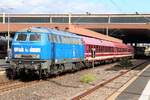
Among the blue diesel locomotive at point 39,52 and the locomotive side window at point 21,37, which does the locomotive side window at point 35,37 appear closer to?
the blue diesel locomotive at point 39,52

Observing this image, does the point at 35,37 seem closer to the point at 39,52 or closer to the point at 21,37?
the point at 21,37

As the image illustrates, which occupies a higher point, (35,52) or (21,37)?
(21,37)

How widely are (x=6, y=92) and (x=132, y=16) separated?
89.4 metres

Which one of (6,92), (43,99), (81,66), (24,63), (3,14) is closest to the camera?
(43,99)

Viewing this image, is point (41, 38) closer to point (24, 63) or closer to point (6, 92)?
point (24, 63)

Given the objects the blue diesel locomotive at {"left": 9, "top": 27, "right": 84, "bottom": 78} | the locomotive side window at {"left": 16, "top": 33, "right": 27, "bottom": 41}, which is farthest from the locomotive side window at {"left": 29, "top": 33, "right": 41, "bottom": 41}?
the locomotive side window at {"left": 16, "top": 33, "right": 27, "bottom": 41}

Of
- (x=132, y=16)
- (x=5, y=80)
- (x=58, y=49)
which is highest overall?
(x=132, y=16)

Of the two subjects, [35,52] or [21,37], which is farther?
[21,37]

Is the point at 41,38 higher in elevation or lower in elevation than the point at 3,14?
lower

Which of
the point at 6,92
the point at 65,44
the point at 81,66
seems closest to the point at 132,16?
the point at 81,66

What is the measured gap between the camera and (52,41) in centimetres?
2555

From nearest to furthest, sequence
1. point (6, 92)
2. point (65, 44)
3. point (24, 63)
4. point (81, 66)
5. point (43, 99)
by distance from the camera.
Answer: point (43, 99) → point (6, 92) → point (24, 63) → point (65, 44) → point (81, 66)

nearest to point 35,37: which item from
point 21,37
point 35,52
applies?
point 21,37

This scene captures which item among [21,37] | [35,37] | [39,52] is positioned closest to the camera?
[39,52]
